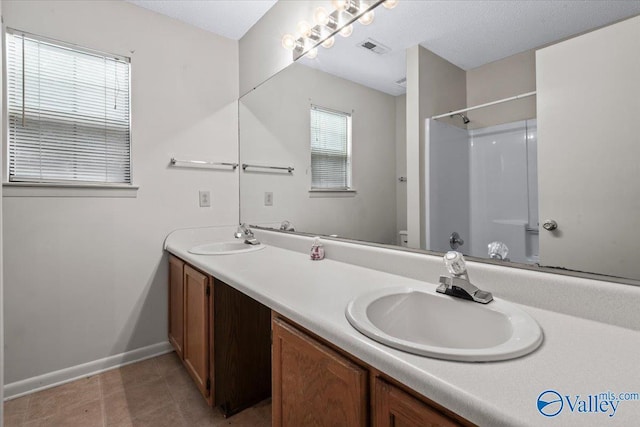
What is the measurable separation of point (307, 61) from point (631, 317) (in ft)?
5.76

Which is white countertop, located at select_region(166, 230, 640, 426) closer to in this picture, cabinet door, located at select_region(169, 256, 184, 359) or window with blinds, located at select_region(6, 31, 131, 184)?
cabinet door, located at select_region(169, 256, 184, 359)

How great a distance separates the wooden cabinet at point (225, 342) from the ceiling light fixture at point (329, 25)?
1.38m

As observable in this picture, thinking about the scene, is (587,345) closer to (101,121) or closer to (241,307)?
(241,307)

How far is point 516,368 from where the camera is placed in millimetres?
522

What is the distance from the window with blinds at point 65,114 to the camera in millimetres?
1622

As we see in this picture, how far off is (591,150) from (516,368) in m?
0.60

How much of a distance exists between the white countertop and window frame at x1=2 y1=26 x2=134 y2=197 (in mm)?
1487

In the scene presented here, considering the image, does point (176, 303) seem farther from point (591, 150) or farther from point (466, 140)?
point (591, 150)

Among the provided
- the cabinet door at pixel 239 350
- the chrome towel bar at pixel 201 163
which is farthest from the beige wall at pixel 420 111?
the chrome towel bar at pixel 201 163

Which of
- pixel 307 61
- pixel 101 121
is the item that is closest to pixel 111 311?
pixel 101 121

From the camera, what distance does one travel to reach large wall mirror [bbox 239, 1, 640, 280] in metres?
0.76

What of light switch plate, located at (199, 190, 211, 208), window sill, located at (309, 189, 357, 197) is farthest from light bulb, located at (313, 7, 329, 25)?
light switch plate, located at (199, 190, 211, 208)

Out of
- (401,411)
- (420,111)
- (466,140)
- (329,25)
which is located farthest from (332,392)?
(329,25)

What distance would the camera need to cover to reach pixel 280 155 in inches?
79.2
